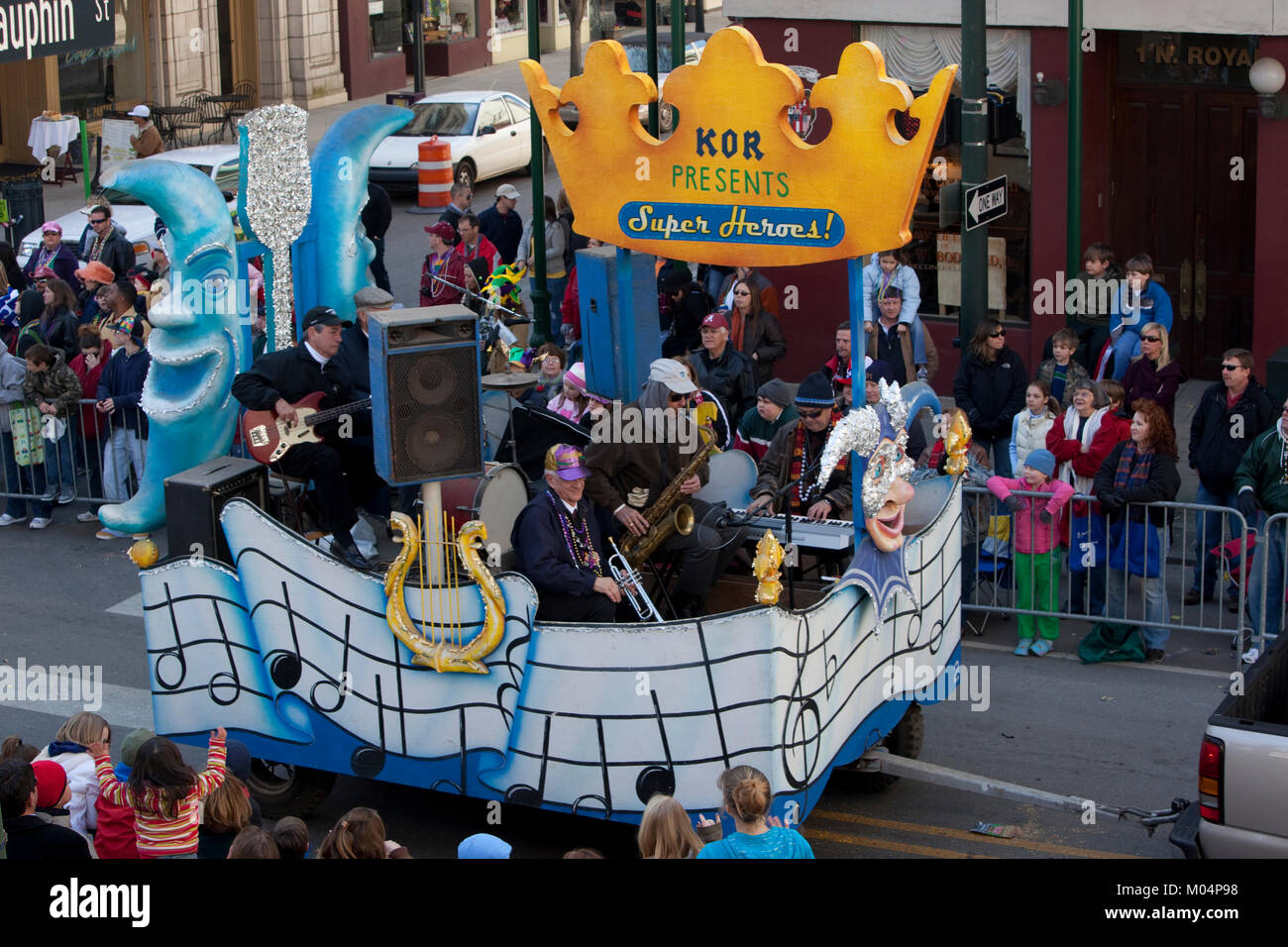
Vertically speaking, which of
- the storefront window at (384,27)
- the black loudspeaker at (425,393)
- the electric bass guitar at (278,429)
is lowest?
the electric bass guitar at (278,429)

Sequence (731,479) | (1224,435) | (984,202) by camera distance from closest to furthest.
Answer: (731,479) < (1224,435) < (984,202)

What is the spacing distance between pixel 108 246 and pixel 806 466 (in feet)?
32.2

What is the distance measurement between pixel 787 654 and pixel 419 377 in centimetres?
201

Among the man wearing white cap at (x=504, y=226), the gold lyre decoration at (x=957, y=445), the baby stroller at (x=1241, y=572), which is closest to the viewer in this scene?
the gold lyre decoration at (x=957, y=445)

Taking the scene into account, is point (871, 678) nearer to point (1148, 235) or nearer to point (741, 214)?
point (741, 214)

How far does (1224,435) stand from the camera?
11141 mm

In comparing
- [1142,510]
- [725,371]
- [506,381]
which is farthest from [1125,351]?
[506,381]

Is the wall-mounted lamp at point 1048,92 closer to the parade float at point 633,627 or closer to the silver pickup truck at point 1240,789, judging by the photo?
the parade float at point 633,627

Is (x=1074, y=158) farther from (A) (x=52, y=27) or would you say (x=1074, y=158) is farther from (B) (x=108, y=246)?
(B) (x=108, y=246)

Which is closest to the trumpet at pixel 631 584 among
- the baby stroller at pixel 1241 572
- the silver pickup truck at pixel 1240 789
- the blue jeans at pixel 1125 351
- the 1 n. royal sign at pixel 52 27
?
the silver pickup truck at pixel 1240 789

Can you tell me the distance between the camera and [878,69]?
7.56 metres

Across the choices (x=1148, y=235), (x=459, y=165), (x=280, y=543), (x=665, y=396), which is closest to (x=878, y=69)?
(x=665, y=396)

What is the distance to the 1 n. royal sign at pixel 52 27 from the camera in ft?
46.4

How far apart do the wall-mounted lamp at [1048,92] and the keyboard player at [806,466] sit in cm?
682
